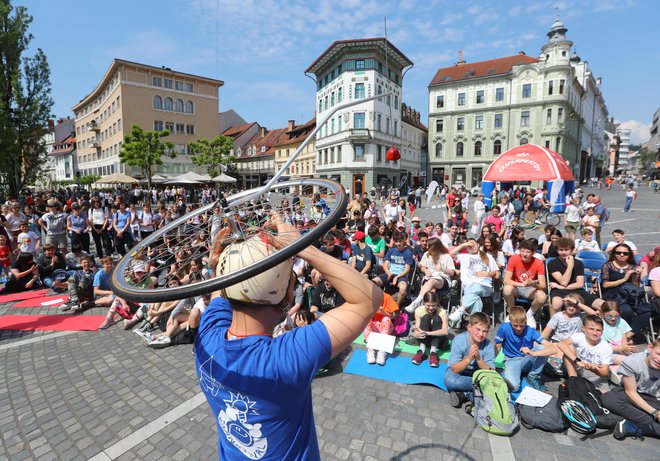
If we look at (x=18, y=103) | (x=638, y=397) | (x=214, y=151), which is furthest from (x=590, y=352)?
(x=214, y=151)

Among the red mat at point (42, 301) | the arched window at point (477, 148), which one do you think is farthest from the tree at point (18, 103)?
the arched window at point (477, 148)

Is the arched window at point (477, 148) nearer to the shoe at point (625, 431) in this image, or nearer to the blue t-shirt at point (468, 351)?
the blue t-shirt at point (468, 351)

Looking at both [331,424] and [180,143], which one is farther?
[180,143]

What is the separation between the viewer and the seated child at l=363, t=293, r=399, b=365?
5602mm

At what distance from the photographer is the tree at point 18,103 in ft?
67.2

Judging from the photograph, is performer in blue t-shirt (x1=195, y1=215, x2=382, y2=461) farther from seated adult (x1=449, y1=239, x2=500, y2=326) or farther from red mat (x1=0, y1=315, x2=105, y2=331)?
red mat (x1=0, y1=315, x2=105, y2=331)

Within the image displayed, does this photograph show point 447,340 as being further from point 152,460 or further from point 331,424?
point 152,460

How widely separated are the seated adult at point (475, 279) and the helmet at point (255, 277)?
6023 millimetres

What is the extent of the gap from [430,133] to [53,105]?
5422cm

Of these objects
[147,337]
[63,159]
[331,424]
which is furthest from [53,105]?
[63,159]

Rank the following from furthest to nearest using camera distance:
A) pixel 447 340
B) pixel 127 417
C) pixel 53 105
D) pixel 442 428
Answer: pixel 53 105, pixel 447 340, pixel 127 417, pixel 442 428

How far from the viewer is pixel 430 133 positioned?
61156 mm

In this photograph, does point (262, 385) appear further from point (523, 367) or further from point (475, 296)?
point (475, 296)

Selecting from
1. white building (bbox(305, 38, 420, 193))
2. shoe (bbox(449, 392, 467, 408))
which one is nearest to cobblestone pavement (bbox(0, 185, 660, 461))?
shoe (bbox(449, 392, 467, 408))
